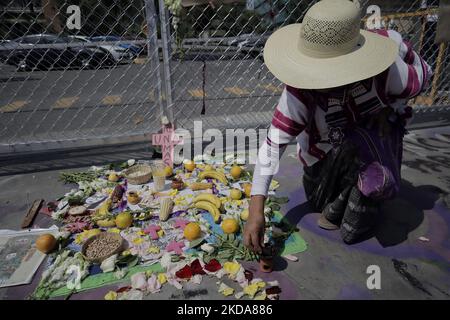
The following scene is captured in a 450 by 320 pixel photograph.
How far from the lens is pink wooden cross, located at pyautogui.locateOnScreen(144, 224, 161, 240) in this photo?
2.37 metres

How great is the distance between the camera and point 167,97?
3336mm

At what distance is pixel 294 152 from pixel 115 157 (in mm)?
1998

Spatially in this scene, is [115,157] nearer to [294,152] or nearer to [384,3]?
[294,152]

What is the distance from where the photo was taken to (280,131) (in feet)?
6.61

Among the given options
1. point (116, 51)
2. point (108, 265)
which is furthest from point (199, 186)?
point (116, 51)

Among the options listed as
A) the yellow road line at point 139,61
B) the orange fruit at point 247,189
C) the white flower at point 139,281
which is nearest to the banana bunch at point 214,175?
the orange fruit at point 247,189

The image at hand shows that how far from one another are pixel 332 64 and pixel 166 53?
1923 mm

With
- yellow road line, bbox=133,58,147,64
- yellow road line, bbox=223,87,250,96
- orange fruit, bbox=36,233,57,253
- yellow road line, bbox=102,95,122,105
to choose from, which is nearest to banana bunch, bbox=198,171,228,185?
orange fruit, bbox=36,233,57,253

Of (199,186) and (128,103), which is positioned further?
(128,103)

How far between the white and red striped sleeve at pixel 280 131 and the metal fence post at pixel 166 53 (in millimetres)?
1553

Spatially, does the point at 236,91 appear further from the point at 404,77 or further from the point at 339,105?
the point at 404,77

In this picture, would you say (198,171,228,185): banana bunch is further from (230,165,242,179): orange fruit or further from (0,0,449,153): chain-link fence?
(0,0,449,153): chain-link fence

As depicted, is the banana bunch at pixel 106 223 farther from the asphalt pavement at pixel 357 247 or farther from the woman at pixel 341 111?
the woman at pixel 341 111
